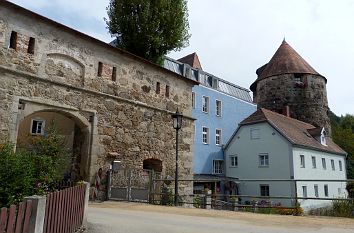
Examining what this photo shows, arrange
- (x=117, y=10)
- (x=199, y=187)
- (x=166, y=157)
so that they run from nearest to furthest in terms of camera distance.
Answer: (x=166, y=157) < (x=117, y=10) < (x=199, y=187)

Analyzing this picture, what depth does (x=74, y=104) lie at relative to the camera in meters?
12.1

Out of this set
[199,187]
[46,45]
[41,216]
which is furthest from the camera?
[199,187]

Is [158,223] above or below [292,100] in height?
below

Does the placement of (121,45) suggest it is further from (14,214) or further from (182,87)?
(14,214)

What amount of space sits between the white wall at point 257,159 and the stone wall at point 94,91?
12.6 metres

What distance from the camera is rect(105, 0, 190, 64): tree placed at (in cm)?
1822

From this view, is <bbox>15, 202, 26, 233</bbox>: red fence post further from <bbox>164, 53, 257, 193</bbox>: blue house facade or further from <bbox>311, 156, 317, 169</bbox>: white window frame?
<bbox>311, 156, 317, 169</bbox>: white window frame

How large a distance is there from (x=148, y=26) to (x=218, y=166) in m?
17.8

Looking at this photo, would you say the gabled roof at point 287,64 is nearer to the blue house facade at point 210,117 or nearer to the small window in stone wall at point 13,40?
the blue house facade at point 210,117

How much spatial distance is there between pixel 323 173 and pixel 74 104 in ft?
87.9

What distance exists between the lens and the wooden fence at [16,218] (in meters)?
3.27

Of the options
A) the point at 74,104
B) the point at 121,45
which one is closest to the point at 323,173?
the point at 121,45

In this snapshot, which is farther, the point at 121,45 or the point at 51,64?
the point at 121,45

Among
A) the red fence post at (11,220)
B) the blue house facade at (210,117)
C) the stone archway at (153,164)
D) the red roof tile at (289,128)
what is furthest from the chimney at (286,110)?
the red fence post at (11,220)
